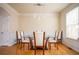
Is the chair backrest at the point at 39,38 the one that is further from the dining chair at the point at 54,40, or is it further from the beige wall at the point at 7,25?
the beige wall at the point at 7,25

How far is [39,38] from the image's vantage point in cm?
316

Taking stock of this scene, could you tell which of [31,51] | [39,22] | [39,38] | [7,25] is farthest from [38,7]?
[31,51]

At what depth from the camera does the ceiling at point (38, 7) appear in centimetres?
300

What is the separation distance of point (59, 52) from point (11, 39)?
1.10 m

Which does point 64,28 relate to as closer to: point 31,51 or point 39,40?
point 39,40

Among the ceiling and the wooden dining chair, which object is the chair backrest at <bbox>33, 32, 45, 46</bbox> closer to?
the wooden dining chair

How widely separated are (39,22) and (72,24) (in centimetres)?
75

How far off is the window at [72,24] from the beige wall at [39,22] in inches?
10.4

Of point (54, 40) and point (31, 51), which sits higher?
point (54, 40)

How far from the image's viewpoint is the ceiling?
9.84 ft

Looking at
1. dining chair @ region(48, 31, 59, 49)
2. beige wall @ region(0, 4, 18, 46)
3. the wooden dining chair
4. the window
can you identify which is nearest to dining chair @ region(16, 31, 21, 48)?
beige wall @ region(0, 4, 18, 46)

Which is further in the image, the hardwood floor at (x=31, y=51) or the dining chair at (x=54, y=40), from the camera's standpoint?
the dining chair at (x=54, y=40)

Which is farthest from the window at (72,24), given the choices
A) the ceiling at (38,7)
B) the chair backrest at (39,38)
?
the chair backrest at (39,38)
